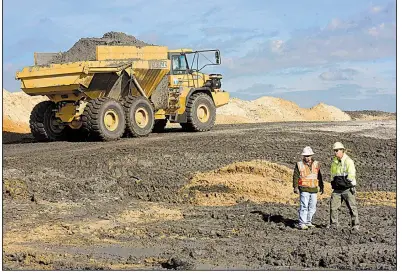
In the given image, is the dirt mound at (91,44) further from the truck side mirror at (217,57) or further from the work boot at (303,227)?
the work boot at (303,227)

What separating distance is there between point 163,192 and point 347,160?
442 centimetres

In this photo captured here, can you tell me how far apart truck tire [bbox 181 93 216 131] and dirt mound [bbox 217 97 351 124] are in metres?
17.7

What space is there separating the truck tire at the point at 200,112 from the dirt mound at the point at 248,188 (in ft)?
21.1

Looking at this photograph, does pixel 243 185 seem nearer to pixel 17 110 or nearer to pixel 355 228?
pixel 355 228

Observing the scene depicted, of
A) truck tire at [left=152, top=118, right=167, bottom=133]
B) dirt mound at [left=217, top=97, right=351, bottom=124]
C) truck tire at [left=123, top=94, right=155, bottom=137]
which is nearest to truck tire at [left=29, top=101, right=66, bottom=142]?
truck tire at [left=123, top=94, right=155, bottom=137]

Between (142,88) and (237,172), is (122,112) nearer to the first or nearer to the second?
(142,88)

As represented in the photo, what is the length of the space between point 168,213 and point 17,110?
2586 centimetres

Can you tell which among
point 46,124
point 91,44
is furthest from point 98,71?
point 46,124

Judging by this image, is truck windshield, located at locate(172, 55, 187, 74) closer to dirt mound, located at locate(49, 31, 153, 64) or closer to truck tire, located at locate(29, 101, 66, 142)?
dirt mound, located at locate(49, 31, 153, 64)

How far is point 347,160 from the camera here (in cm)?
963

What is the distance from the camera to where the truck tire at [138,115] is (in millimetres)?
18203

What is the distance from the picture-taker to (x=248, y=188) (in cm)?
1257

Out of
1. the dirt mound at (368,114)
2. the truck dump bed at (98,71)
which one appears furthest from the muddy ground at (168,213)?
the dirt mound at (368,114)

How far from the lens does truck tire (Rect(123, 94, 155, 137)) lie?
1820cm
